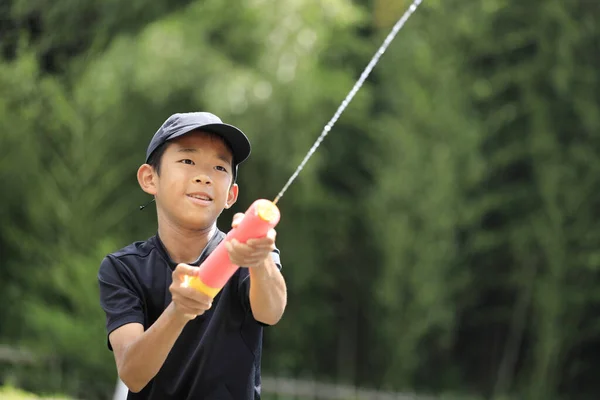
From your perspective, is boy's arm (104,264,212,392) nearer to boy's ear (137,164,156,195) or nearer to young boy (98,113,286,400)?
young boy (98,113,286,400)

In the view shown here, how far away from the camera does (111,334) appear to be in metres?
1.61

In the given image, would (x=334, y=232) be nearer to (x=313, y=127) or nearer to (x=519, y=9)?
(x=313, y=127)

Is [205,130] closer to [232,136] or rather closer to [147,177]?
[232,136]

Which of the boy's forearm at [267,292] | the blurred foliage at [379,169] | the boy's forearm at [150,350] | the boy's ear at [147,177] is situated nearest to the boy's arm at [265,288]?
the boy's forearm at [267,292]

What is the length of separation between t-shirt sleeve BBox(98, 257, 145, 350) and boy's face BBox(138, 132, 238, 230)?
13 cm

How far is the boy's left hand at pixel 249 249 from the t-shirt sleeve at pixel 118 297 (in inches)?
12.9

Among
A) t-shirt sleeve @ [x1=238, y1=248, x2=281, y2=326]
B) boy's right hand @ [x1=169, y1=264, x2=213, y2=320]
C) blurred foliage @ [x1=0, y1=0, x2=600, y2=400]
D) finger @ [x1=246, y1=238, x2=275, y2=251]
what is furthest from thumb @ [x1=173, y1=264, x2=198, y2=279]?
blurred foliage @ [x1=0, y1=0, x2=600, y2=400]

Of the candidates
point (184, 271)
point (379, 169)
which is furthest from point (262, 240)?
point (379, 169)

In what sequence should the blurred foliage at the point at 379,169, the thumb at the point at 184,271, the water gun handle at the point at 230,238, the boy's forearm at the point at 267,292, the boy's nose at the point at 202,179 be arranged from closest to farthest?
the water gun handle at the point at 230,238
the thumb at the point at 184,271
the boy's forearm at the point at 267,292
the boy's nose at the point at 202,179
the blurred foliage at the point at 379,169

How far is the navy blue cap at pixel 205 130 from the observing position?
1609mm

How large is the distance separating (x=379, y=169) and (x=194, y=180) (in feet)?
18.8

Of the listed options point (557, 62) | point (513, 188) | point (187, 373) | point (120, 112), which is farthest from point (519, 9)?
point (187, 373)

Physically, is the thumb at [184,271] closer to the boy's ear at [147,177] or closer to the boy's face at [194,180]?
the boy's face at [194,180]

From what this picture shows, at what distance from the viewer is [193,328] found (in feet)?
5.35
